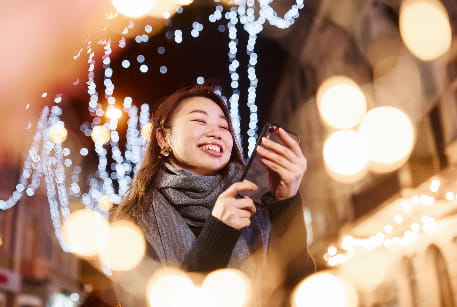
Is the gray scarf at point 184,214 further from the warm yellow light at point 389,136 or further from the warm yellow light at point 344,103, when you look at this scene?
the warm yellow light at point 344,103

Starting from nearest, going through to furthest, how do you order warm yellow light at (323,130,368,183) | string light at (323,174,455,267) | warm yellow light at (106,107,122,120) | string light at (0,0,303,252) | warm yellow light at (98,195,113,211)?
string light at (0,0,303,252) → warm yellow light at (98,195,113,211) → warm yellow light at (106,107,122,120) → string light at (323,174,455,267) → warm yellow light at (323,130,368,183)

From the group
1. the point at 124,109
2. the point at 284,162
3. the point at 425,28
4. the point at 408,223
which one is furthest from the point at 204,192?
the point at 425,28

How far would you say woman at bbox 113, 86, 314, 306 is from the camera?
2.84 metres

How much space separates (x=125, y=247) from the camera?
118 inches

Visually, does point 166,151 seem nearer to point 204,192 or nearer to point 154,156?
point 154,156

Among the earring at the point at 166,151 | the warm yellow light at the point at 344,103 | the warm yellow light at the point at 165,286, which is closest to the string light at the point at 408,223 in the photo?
the warm yellow light at the point at 344,103

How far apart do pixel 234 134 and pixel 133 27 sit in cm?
143

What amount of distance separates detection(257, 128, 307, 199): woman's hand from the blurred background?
0.28m

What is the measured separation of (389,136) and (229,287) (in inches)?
276

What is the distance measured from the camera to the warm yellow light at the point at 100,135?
3.88 metres

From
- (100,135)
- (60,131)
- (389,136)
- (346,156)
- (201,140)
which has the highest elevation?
(346,156)

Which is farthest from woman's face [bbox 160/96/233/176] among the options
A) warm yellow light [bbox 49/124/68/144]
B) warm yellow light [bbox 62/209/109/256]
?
warm yellow light [bbox 62/209/109/256]

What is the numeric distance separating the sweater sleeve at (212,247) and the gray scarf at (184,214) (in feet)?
0.36

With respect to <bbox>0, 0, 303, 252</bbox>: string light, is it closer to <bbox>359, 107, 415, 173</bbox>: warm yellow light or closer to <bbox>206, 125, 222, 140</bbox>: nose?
<bbox>206, 125, 222, 140</bbox>: nose
